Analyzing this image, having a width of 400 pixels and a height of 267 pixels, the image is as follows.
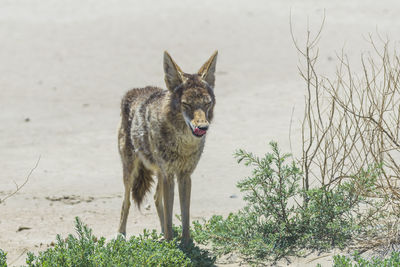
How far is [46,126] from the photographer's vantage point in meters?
13.5

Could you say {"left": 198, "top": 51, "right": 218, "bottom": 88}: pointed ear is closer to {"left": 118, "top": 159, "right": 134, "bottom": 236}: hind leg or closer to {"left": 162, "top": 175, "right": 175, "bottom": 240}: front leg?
{"left": 162, "top": 175, "right": 175, "bottom": 240}: front leg

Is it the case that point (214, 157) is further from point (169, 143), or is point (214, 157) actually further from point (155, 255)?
point (155, 255)

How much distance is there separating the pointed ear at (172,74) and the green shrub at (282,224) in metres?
0.95

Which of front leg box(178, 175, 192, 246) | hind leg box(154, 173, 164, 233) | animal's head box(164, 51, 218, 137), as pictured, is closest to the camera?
animal's head box(164, 51, 218, 137)

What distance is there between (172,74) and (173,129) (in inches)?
21.7

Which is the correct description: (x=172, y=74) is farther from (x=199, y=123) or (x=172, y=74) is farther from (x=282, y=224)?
(x=282, y=224)

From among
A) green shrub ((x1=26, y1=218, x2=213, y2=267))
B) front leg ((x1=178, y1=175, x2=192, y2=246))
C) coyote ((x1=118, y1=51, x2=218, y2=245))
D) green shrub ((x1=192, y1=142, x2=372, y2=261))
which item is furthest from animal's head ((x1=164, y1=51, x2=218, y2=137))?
green shrub ((x1=26, y1=218, x2=213, y2=267))

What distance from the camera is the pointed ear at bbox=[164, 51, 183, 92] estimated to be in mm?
6533

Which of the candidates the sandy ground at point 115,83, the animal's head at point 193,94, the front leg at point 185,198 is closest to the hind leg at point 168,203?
the front leg at point 185,198

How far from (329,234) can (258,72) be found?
33.7 ft

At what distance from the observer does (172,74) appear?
21.6ft

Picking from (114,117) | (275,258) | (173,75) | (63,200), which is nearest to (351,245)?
(275,258)

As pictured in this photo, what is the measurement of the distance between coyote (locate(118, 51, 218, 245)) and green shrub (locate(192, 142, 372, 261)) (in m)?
0.48

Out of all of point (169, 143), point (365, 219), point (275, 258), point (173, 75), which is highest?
point (173, 75)
